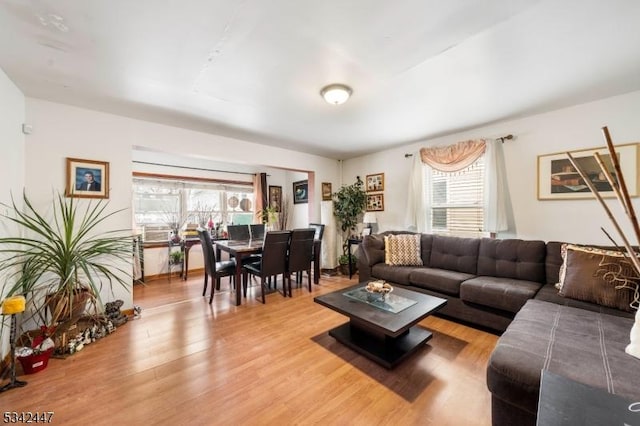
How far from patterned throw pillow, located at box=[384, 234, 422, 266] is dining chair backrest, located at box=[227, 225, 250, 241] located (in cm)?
232

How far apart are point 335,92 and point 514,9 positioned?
1.26 meters

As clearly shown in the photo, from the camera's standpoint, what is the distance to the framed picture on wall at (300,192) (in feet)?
20.2

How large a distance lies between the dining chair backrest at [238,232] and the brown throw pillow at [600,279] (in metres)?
3.98

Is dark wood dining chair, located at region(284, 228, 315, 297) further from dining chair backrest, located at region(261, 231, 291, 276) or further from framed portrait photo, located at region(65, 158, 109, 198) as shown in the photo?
framed portrait photo, located at region(65, 158, 109, 198)

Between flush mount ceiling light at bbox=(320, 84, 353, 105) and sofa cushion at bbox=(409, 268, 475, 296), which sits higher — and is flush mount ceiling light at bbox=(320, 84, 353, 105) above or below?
above

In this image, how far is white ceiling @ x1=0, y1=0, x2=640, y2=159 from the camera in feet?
4.74

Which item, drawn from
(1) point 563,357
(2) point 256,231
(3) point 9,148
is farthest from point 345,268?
(3) point 9,148

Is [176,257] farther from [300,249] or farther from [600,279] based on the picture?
[600,279]

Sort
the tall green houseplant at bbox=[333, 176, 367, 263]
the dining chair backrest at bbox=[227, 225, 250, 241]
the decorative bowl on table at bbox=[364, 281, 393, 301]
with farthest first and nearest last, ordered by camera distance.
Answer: the tall green houseplant at bbox=[333, 176, 367, 263]
the dining chair backrest at bbox=[227, 225, 250, 241]
the decorative bowl on table at bbox=[364, 281, 393, 301]

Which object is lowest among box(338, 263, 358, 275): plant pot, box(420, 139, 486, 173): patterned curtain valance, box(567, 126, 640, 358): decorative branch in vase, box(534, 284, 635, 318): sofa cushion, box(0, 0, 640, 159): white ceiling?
box(338, 263, 358, 275): plant pot

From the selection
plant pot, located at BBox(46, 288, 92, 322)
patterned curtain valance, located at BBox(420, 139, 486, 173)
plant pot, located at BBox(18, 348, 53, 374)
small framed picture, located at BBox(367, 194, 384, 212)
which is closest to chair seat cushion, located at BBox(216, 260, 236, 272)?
plant pot, located at BBox(46, 288, 92, 322)

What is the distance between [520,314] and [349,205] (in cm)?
309

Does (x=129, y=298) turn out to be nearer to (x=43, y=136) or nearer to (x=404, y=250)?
(x=43, y=136)

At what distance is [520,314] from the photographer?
192 centimetres
